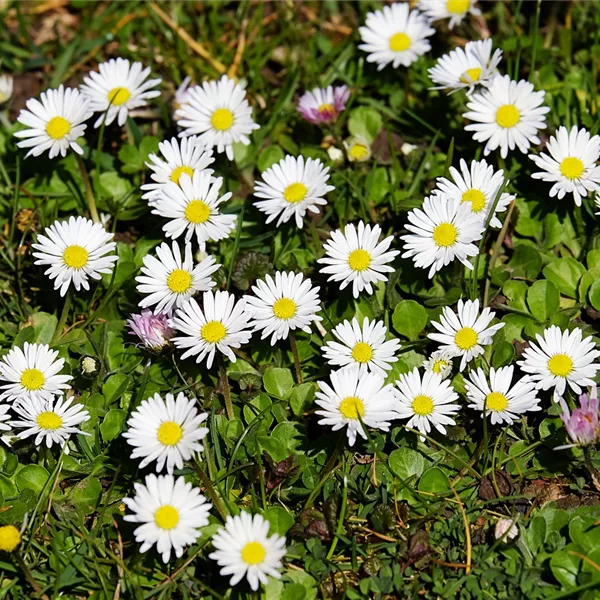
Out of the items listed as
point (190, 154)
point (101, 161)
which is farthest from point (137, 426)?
point (101, 161)

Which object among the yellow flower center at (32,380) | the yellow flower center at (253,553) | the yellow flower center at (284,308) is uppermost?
the yellow flower center at (284,308)

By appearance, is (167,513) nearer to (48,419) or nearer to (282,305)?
(48,419)

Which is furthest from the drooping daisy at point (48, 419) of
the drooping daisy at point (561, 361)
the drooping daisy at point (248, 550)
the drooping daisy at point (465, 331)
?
the drooping daisy at point (561, 361)

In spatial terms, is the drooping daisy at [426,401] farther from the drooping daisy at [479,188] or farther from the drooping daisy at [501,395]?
the drooping daisy at [479,188]

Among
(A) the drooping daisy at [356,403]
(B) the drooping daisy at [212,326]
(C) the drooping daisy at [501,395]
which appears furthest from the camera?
(B) the drooping daisy at [212,326]

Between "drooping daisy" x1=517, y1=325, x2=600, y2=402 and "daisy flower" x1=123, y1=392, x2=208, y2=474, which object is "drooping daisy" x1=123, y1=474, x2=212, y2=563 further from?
"drooping daisy" x1=517, y1=325, x2=600, y2=402

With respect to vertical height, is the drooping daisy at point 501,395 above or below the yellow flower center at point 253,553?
above

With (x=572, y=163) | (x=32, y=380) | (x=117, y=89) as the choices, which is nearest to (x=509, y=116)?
(x=572, y=163)
